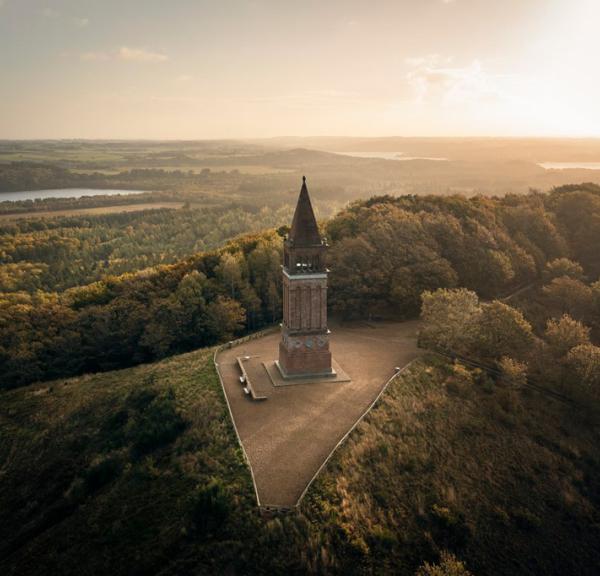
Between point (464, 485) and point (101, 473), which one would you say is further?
point (101, 473)

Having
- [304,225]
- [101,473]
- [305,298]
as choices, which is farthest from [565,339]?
[101,473]

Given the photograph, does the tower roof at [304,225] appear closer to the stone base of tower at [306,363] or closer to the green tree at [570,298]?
the stone base of tower at [306,363]

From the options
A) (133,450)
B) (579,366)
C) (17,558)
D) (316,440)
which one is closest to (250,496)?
(316,440)

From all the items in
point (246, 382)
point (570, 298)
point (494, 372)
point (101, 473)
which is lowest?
point (101, 473)

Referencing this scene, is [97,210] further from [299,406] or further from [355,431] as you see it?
[355,431]

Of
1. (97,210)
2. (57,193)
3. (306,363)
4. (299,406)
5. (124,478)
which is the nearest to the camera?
(124,478)

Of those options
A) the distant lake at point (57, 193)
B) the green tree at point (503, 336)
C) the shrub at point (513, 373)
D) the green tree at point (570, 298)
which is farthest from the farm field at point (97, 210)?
the shrub at point (513, 373)

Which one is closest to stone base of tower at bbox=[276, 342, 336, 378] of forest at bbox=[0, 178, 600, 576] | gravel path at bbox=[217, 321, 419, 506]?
gravel path at bbox=[217, 321, 419, 506]
